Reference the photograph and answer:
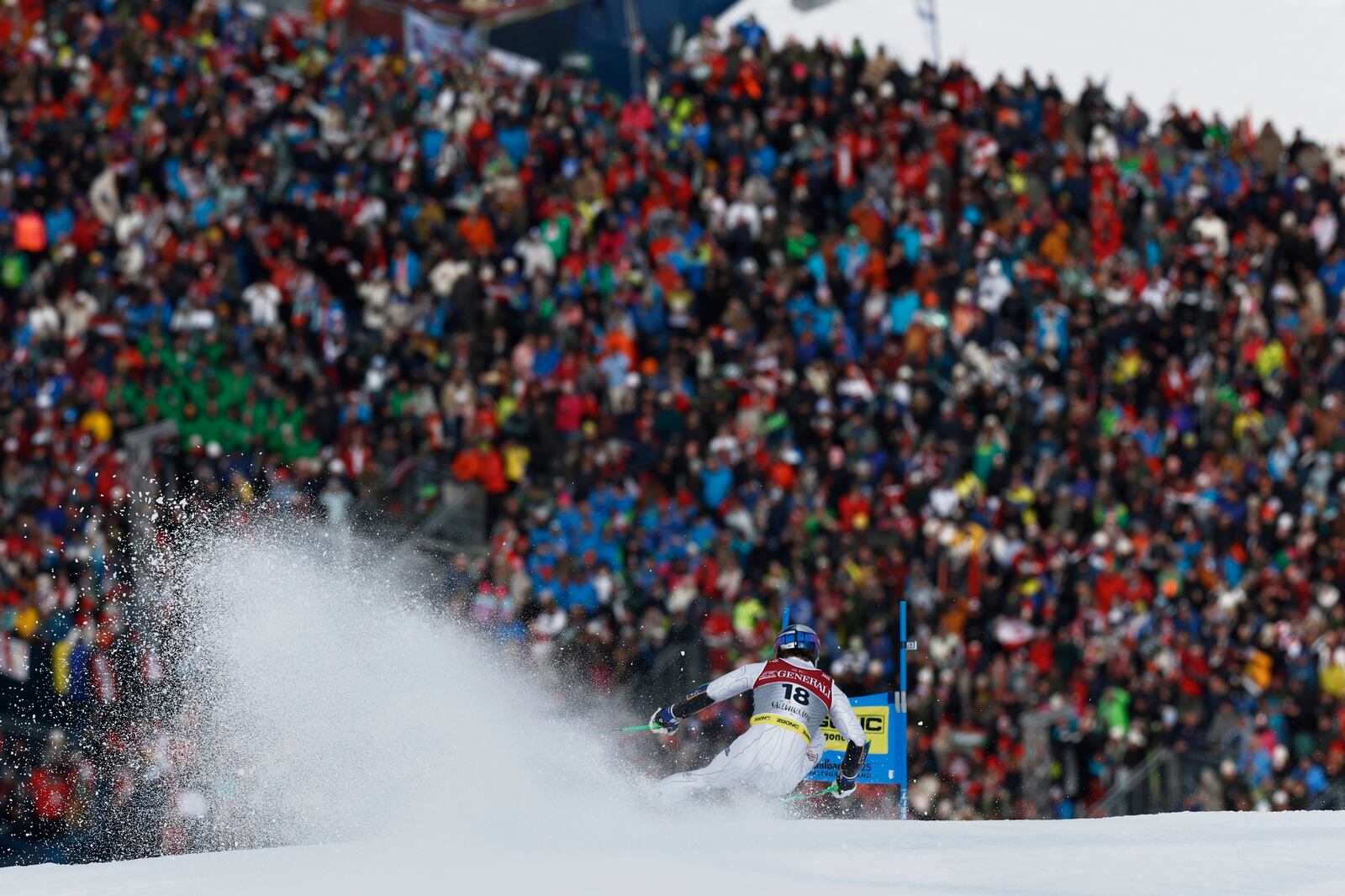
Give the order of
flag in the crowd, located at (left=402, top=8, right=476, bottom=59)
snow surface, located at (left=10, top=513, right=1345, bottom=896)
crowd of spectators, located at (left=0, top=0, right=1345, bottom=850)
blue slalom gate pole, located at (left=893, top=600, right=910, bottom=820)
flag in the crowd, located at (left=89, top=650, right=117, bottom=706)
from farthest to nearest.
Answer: flag in the crowd, located at (left=402, top=8, right=476, bottom=59) < crowd of spectators, located at (left=0, top=0, right=1345, bottom=850) < flag in the crowd, located at (left=89, top=650, right=117, bottom=706) < blue slalom gate pole, located at (left=893, top=600, right=910, bottom=820) < snow surface, located at (left=10, top=513, right=1345, bottom=896)

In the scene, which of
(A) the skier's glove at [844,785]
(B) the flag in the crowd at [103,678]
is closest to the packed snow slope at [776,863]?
(A) the skier's glove at [844,785]

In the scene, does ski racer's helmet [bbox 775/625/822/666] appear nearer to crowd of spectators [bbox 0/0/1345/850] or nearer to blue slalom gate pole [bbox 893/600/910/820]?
blue slalom gate pole [bbox 893/600/910/820]

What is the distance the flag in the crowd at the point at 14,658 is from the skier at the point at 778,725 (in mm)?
6512

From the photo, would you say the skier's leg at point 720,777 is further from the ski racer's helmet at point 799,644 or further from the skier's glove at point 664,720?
the ski racer's helmet at point 799,644

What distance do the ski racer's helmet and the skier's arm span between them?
0.77ft

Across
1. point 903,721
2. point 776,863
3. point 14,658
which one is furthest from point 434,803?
point 14,658

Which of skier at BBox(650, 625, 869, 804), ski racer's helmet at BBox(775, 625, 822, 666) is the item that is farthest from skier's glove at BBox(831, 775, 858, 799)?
ski racer's helmet at BBox(775, 625, 822, 666)

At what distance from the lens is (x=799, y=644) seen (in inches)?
424

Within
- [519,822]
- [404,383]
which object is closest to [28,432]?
[404,383]

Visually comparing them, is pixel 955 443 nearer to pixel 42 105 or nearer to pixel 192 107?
pixel 192 107

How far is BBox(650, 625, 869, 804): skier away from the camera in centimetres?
1072

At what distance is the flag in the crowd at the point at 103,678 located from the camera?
574 inches

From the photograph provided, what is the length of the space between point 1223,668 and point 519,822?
898 centimetres

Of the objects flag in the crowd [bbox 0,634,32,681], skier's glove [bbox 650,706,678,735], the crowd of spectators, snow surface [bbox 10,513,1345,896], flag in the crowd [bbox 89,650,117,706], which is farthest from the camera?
the crowd of spectators
